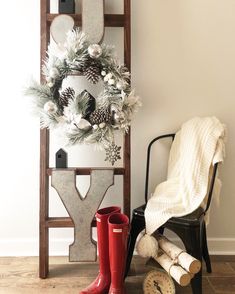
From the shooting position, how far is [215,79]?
6.42ft

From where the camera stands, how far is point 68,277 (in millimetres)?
1726

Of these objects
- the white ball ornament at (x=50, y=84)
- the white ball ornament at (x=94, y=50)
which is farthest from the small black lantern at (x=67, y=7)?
the white ball ornament at (x=50, y=84)

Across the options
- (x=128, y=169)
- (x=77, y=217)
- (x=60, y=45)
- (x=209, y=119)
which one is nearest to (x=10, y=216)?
(x=77, y=217)

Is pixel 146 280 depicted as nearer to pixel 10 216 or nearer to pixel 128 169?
pixel 128 169

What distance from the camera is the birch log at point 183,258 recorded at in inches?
53.3

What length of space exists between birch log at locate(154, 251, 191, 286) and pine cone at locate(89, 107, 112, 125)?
0.75 m

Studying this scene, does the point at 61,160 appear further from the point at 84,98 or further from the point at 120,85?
the point at 120,85

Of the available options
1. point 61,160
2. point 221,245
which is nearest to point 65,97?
point 61,160

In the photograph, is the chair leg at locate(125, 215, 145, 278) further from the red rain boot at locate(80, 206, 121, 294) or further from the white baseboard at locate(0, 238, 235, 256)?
the white baseboard at locate(0, 238, 235, 256)

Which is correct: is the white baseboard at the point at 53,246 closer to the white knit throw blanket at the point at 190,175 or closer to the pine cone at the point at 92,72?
the white knit throw blanket at the point at 190,175

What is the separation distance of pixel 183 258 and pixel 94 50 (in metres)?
1.12

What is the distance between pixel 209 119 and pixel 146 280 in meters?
0.95

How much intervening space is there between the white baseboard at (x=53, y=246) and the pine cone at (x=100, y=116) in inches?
35.5

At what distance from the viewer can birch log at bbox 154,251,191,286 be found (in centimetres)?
135
